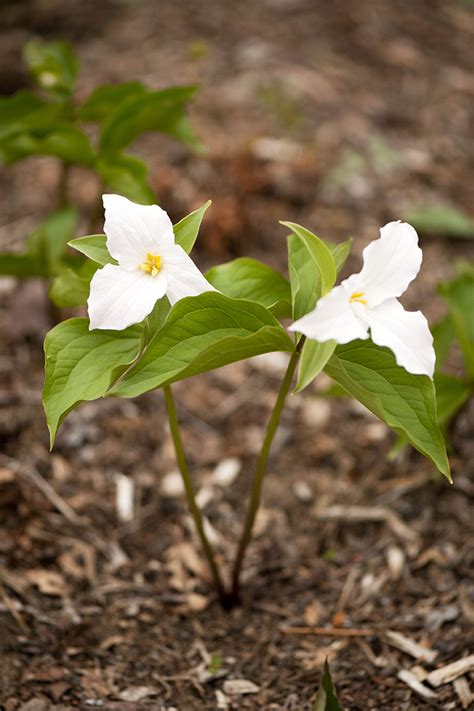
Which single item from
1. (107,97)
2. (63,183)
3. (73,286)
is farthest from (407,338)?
(63,183)

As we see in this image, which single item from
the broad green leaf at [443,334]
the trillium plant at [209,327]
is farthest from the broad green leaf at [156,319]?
the broad green leaf at [443,334]

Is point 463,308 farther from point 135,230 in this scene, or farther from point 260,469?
point 135,230

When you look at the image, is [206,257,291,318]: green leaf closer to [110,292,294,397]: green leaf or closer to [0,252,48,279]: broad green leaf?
[110,292,294,397]: green leaf

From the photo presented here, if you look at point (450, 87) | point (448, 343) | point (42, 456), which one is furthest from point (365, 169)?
point (42, 456)

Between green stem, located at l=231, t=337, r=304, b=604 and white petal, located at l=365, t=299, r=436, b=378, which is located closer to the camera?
white petal, located at l=365, t=299, r=436, b=378

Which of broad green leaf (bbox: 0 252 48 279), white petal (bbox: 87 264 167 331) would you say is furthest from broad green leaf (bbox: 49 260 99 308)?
broad green leaf (bbox: 0 252 48 279)

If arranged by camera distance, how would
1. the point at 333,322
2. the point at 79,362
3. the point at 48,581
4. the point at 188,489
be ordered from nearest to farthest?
the point at 333,322 → the point at 79,362 → the point at 188,489 → the point at 48,581
